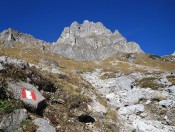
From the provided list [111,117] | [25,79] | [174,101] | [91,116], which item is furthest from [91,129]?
[174,101]

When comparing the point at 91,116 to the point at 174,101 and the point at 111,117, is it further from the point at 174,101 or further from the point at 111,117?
the point at 174,101

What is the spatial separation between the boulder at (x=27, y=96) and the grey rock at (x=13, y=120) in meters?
1.72

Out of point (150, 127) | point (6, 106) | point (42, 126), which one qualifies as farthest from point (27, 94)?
point (150, 127)

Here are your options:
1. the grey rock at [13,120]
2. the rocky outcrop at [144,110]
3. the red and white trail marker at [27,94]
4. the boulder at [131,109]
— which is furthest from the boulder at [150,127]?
the grey rock at [13,120]

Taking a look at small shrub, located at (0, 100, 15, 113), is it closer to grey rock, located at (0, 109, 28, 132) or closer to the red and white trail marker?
grey rock, located at (0, 109, 28, 132)

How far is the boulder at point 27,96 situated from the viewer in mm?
15594

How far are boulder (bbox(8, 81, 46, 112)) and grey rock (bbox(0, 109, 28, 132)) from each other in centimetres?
172

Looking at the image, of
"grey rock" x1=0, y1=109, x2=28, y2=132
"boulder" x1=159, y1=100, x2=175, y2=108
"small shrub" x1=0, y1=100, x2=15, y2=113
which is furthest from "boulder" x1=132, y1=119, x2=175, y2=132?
"small shrub" x1=0, y1=100, x2=15, y2=113

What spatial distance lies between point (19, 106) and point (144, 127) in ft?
36.5

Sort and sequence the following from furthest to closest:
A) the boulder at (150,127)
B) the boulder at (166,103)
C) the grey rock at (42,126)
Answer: the boulder at (166,103), the boulder at (150,127), the grey rock at (42,126)

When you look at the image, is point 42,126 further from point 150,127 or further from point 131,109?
point 131,109

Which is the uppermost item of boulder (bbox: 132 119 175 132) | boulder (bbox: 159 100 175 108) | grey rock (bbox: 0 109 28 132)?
boulder (bbox: 159 100 175 108)

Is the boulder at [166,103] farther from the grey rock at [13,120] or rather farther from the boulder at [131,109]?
the grey rock at [13,120]

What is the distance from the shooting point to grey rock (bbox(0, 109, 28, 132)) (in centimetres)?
1251
